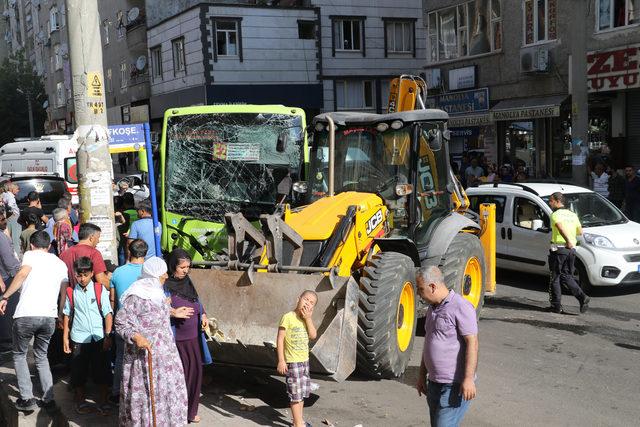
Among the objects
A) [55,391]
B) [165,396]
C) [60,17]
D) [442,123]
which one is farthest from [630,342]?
[60,17]

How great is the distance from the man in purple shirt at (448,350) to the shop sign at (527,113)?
16032 mm

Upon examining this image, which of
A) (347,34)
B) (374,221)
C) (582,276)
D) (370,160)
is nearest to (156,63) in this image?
(347,34)

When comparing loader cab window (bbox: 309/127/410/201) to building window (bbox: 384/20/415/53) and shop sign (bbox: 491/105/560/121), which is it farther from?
building window (bbox: 384/20/415/53)

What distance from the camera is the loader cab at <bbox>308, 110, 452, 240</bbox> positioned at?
7836mm

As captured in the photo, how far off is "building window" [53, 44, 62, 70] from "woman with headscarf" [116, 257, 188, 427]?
48578mm

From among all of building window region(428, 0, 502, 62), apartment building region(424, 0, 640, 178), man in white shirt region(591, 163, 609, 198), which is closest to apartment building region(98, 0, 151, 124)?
building window region(428, 0, 502, 62)

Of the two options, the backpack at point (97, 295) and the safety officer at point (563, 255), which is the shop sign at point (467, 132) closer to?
the safety officer at point (563, 255)

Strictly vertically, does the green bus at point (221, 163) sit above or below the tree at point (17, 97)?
below

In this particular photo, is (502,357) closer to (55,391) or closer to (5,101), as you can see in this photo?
(55,391)

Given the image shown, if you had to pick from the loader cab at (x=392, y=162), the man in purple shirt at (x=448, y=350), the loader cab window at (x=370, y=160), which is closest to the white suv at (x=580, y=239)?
the loader cab at (x=392, y=162)

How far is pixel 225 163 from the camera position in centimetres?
1034

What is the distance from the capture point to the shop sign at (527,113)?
19391 millimetres

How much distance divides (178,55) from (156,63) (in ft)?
9.93

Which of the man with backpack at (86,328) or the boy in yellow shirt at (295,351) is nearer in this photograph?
the boy in yellow shirt at (295,351)
